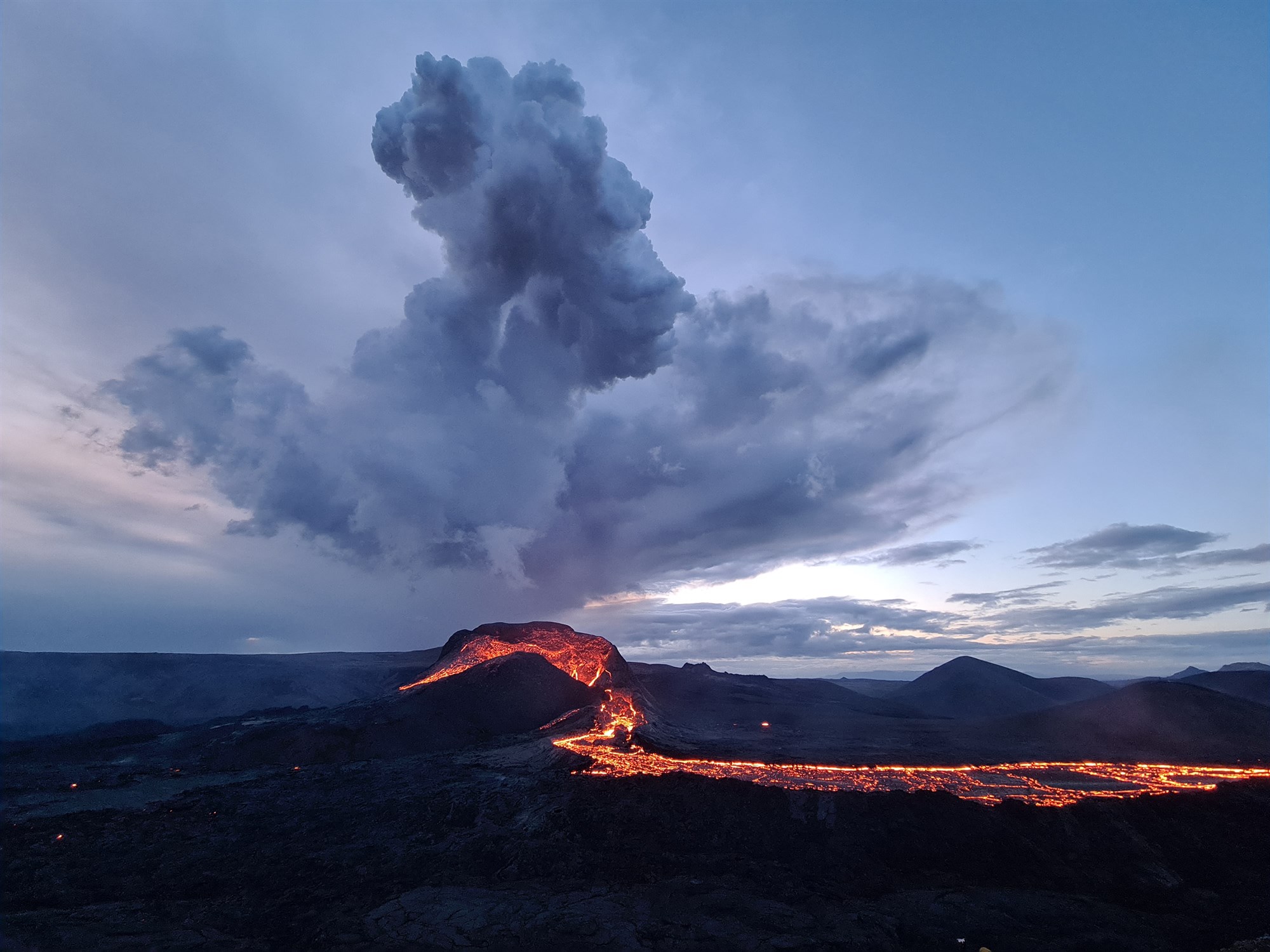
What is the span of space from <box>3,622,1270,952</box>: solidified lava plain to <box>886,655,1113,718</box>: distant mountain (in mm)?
66512

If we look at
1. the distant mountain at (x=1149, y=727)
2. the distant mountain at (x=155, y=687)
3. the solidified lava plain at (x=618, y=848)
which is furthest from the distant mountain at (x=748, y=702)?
the distant mountain at (x=155, y=687)

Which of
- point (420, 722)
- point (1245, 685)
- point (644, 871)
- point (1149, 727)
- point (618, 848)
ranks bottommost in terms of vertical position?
point (644, 871)

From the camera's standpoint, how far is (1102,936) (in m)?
19.8

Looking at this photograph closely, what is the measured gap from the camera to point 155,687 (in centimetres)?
9681

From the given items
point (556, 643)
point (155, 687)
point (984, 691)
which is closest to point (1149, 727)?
point (984, 691)

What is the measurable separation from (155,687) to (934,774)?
361 ft

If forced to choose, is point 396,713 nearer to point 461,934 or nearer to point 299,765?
point 299,765

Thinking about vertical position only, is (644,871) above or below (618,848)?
below

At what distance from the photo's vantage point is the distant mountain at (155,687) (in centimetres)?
8781

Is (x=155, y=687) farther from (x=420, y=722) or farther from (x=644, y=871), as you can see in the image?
(x=644, y=871)

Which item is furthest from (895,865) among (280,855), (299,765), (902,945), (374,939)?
(299,765)

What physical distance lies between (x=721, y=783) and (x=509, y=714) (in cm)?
3249

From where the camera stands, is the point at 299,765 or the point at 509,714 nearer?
the point at 299,765

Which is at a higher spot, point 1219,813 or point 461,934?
point 1219,813
